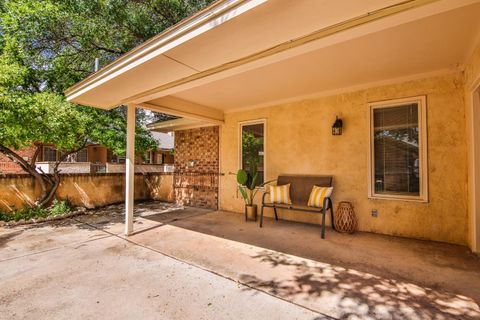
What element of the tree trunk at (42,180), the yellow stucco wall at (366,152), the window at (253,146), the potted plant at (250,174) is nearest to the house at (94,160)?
the tree trunk at (42,180)

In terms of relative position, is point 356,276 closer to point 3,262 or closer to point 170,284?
point 170,284

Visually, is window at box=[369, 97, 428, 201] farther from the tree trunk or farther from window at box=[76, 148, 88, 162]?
window at box=[76, 148, 88, 162]

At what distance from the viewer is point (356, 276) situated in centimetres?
264

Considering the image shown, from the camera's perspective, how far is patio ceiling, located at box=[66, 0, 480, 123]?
189 centimetres

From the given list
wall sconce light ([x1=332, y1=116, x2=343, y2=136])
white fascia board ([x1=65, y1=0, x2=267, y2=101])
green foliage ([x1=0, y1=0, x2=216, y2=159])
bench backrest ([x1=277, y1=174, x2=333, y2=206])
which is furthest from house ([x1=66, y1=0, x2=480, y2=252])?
green foliage ([x1=0, y1=0, x2=216, y2=159])

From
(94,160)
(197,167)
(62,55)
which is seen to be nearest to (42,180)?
(62,55)

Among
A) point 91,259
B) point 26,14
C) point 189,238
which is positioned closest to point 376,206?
point 189,238

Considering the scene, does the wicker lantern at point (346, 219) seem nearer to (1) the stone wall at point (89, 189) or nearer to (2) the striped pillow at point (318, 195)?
(2) the striped pillow at point (318, 195)

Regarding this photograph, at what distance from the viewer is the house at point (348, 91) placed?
6.83 feet

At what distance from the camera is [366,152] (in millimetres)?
4398

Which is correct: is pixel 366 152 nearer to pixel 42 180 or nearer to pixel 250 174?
pixel 250 174

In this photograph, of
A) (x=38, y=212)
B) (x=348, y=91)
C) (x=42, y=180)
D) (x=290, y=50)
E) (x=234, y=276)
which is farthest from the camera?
(x=42, y=180)

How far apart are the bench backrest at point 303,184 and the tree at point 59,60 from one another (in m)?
4.53

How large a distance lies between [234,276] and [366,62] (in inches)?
138
